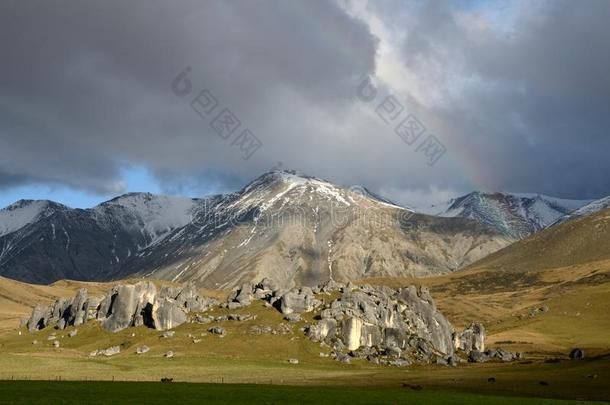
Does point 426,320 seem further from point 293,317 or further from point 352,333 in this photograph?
point 293,317

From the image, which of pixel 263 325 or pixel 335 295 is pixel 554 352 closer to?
pixel 335 295

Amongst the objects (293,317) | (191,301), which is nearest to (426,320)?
(293,317)

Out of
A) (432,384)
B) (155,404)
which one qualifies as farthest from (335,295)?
(155,404)

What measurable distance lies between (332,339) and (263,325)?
59.1ft

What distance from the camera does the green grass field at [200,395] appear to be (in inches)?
2702

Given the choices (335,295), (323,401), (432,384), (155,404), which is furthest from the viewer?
(335,295)

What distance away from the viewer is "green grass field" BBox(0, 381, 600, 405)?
225 feet

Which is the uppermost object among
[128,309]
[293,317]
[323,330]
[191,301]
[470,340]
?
[191,301]

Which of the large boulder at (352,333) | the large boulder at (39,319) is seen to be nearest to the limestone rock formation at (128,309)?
the large boulder at (39,319)

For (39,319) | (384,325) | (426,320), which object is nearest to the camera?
(384,325)

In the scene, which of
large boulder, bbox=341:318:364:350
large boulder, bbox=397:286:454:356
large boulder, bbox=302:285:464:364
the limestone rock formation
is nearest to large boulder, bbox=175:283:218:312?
the limestone rock formation

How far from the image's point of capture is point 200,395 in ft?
251

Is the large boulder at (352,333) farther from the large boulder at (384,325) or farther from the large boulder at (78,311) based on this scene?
the large boulder at (78,311)

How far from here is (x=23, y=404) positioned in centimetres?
6128
